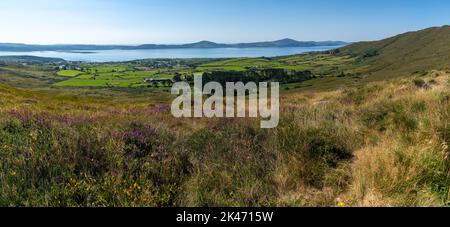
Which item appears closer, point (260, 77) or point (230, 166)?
point (230, 166)

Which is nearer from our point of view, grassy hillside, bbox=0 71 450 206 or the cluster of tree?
grassy hillside, bbox=0 71 450 206

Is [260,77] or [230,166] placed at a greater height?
[230,166]

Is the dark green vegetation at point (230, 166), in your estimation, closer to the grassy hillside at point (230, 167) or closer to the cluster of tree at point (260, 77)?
the grassy hillside at point (230, 167)

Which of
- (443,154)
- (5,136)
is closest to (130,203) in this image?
(5,136)

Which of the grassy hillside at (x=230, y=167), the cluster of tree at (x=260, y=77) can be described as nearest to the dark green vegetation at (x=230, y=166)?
the grassy hillside at (x=230, y=167)

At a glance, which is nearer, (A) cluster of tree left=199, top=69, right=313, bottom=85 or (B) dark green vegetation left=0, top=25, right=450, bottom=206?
(B) dark green vegetation left=0, top=25, right=450, bottom=206

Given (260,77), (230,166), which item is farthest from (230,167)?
(260,77)

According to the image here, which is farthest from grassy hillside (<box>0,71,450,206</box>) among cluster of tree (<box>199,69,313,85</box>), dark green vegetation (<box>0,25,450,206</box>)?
cluster of tree (<box>199,69,313,85</box>)

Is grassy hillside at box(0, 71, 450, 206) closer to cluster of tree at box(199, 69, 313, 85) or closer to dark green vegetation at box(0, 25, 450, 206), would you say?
dark green vegetation at box(0, 25, 450, 206)

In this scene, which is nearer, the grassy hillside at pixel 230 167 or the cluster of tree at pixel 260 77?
the grassy hillside at pixel 230 167

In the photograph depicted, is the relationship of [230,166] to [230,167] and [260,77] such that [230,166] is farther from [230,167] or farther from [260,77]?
[260,77]

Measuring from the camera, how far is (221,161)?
5.30 meters
